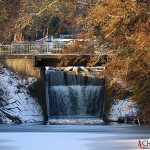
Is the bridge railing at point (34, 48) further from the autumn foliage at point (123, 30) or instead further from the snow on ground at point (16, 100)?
the autumn foliage at point (123, 30)

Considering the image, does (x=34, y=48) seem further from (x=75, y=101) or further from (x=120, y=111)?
(x=120, y=111)

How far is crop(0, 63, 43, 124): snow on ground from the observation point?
2960 centimetres

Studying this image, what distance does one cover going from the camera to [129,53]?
1342 cm

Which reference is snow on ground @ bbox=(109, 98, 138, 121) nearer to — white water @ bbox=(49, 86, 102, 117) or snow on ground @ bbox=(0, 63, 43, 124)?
white water @ bbox=(49, 86, 102, 117)

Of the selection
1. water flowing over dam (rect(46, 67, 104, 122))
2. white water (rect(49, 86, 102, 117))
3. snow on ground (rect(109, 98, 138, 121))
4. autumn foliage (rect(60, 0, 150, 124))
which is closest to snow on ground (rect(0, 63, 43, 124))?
water flowing over dam (rect(46, 67, 104, 122))

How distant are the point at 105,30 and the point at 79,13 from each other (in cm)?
163

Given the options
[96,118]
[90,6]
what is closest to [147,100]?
[90,6]

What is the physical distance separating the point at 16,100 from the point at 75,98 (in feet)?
12.7

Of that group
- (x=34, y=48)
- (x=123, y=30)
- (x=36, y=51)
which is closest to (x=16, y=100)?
(x=36, y=51)

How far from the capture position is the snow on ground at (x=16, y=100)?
1165 inches

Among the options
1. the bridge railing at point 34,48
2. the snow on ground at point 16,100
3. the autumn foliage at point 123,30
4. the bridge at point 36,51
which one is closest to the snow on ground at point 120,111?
the bridge at point 36,51

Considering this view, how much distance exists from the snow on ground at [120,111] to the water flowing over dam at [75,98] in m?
1.29

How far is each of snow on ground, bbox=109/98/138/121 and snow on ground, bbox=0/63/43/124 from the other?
4.46 metres

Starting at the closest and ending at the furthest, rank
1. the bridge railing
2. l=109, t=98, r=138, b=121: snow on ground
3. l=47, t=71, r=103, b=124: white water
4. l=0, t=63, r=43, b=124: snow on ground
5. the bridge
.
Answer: l=109, t=98, r=138, b=121: snow on ground < l=0, t=63, r=43, b=124: snow on ground < l=47, t=71, r=103, b=124: white water < the bridge < the bridge railing
